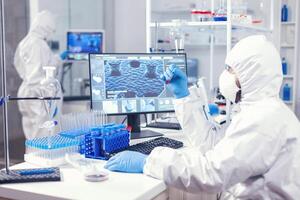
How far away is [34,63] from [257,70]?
3.45 meters

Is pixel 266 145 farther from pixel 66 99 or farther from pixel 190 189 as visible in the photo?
pixel 66 99

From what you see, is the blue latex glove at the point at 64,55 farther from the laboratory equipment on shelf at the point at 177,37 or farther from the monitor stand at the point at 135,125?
the monitor stand at the point at 135,125

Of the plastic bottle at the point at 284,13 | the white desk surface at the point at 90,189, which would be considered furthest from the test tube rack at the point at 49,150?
the plastic bottle at the point at 284,13

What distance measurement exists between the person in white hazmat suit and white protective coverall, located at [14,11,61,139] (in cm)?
313

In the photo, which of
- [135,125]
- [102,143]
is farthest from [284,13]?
[102,143]

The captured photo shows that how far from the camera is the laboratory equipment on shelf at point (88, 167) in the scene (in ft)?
4.68

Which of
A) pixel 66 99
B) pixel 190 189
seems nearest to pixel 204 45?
pixel 66 99

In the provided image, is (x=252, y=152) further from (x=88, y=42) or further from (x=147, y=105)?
(x=88, y=42)

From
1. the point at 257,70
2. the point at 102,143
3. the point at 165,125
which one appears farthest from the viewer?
the point at 165,125

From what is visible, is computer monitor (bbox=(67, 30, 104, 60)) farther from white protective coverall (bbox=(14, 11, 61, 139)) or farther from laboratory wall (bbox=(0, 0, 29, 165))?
laboratory wall (bbox=(0, 0, 29, 165))

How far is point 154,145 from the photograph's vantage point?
72.8 inches

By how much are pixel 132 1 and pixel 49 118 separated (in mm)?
3335

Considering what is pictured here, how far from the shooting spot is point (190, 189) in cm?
130

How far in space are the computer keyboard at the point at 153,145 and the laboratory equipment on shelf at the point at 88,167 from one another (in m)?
0.20
